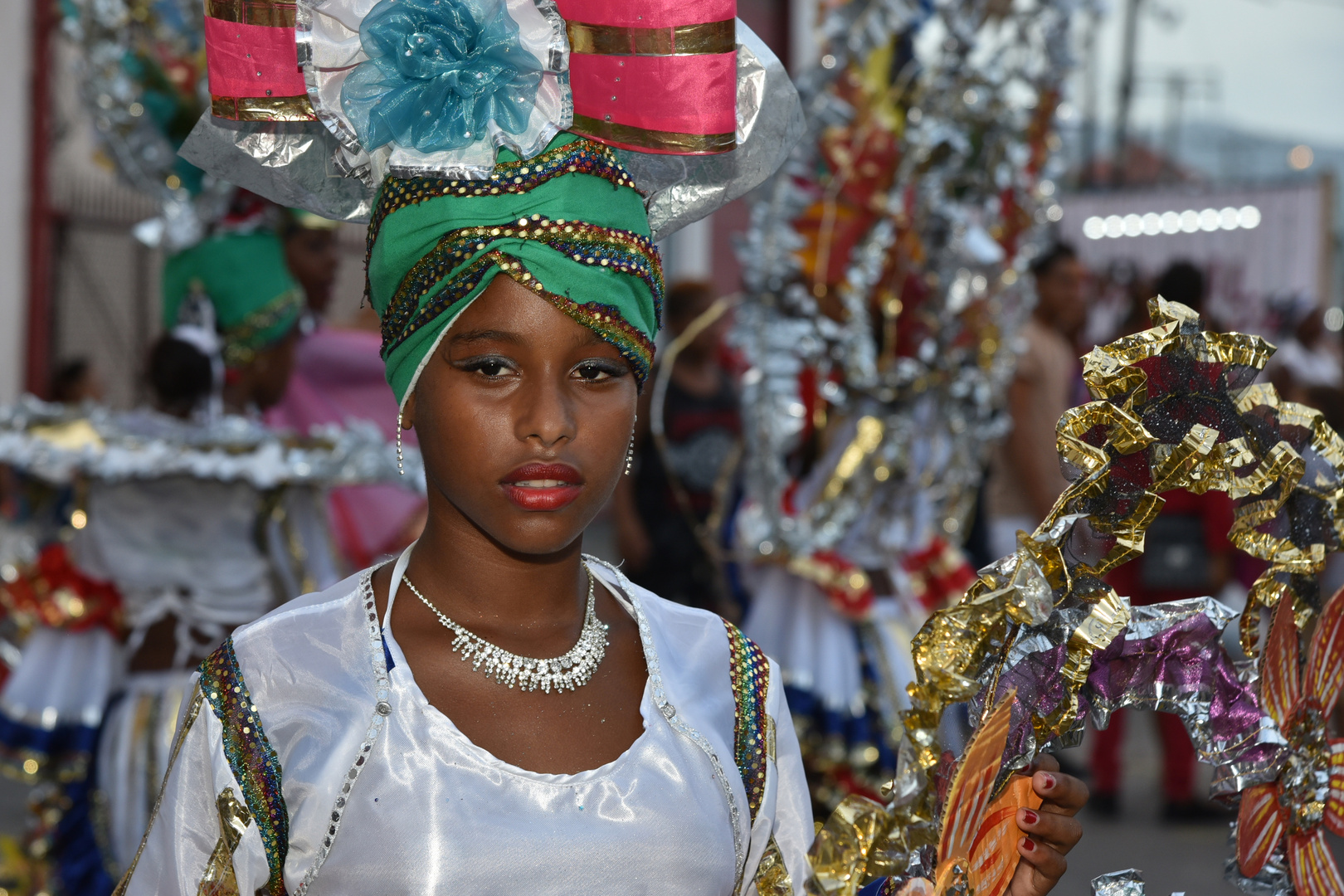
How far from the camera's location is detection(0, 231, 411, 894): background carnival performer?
10.7 ft

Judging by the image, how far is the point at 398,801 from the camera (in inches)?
52.9

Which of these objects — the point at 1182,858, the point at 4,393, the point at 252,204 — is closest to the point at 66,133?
the point at 4,393

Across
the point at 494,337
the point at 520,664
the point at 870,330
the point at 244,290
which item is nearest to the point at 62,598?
the point at 244,290

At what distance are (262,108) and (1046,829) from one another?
1.05 metres

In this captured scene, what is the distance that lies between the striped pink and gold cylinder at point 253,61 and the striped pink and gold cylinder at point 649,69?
0.28 metres

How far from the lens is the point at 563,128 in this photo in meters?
1.41

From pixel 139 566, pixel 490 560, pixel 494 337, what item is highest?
pixel 494 337

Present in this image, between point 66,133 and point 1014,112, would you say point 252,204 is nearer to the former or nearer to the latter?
point 1014,112

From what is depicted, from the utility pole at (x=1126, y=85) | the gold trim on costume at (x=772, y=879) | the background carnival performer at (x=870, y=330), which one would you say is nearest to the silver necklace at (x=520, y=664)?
the gold trim on costume at (x=772, y=879)

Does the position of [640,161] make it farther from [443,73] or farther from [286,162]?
[286,162]

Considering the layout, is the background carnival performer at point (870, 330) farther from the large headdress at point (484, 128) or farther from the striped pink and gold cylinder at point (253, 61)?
the striped pink and gold cylinder at point (253, 61)

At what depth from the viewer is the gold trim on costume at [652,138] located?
4.74ft

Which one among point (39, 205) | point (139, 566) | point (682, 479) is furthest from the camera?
point (39, 205)

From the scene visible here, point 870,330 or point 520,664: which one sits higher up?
point 520,664
